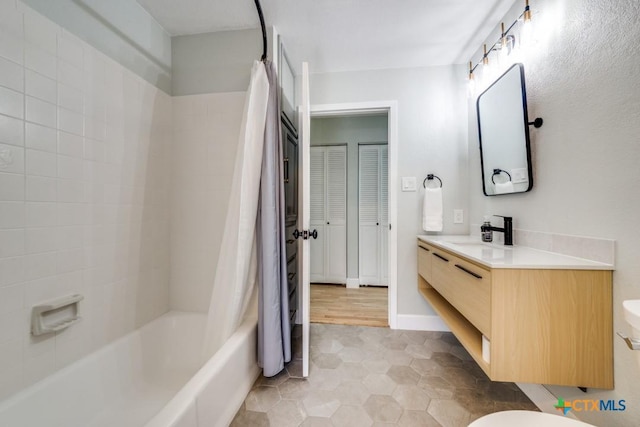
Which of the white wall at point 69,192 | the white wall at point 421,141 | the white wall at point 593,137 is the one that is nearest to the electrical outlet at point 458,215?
the white wall at point 421,141

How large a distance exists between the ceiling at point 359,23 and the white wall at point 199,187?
487 millimetres

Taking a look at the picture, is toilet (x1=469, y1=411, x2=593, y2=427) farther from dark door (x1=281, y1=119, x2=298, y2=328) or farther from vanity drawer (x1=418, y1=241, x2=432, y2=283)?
dark door (x1=281, y1=119, x2=298, y2=328)

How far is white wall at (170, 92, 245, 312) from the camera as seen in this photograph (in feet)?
5.52

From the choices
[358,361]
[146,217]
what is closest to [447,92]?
[358,361]

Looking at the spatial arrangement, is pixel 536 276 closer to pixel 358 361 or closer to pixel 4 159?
pixel 358 361

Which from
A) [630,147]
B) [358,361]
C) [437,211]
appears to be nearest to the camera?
[630,147]

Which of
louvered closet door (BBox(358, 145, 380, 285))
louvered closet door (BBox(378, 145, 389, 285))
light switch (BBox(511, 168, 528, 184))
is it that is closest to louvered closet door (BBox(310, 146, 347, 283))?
louvered closet door (BBox(358, 145, 380, 285))

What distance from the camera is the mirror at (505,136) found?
134 cm

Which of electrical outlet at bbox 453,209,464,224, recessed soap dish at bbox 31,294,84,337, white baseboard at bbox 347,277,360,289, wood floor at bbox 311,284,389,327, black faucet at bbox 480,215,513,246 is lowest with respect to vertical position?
wood floor at bbox 311,284,389,327

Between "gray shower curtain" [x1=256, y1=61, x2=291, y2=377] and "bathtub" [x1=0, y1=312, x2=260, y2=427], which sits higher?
"gray shower curtain" [x1=256, y1=61, x2=291, y2=377]

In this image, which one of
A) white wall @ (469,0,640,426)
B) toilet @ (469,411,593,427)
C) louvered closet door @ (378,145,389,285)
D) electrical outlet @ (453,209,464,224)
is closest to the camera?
toilet @ (469,411,593,427)

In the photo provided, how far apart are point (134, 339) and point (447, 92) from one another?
2.90 m

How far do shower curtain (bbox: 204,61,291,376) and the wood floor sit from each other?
0.90m

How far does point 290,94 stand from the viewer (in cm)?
220
